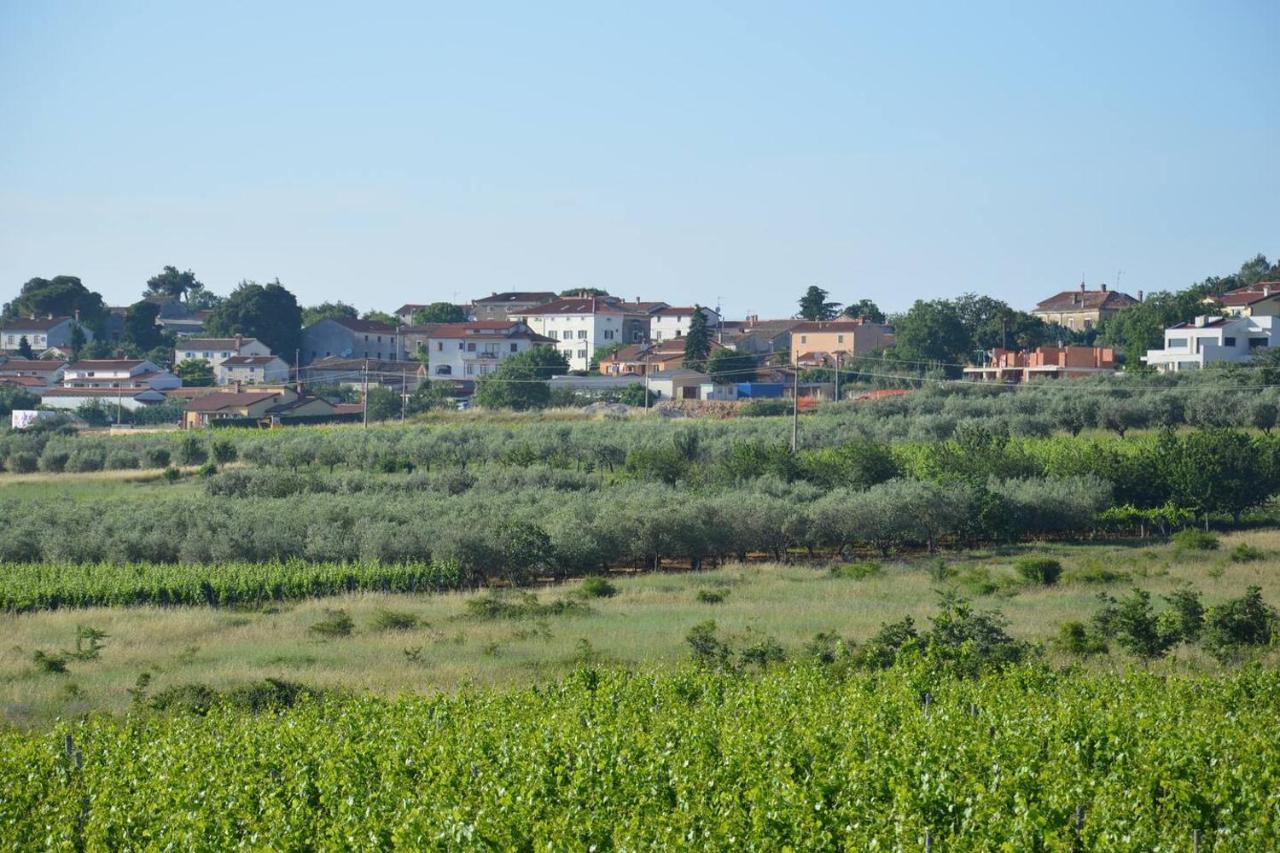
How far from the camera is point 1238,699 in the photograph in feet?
66.8

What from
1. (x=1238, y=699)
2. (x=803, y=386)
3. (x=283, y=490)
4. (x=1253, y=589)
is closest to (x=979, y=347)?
(x=803, y=386)

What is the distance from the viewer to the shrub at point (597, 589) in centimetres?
3656

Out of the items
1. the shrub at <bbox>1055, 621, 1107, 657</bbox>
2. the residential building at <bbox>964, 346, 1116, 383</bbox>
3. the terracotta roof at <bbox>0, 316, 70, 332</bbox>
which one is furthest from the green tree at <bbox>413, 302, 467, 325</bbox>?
the shrub at <bbox>1055, 621, 1107, 657</bbox>

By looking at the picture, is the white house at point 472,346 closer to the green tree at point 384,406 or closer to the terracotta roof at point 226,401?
the green tree at point 384,406

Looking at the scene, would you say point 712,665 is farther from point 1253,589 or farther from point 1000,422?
point 1000,422

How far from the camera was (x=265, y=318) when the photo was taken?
420 ft

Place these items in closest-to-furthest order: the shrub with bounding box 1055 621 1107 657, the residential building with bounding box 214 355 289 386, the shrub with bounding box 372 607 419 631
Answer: the shrub with bounding box 1055 621 1107 657
the shrub with bounding box 372 607 419 631
the residential building with bounding box 214 355 289 386

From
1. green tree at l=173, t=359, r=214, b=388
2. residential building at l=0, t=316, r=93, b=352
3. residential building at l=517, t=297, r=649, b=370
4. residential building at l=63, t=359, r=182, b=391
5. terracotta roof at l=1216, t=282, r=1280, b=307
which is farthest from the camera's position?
residential building at l=0, t=316, r=93, b=352

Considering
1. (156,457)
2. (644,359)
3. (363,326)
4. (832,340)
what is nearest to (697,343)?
(644,359)

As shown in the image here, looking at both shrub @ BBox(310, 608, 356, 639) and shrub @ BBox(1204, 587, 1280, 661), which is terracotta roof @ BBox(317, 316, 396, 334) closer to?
shrub @ BBox(310, 608, 356, 639)

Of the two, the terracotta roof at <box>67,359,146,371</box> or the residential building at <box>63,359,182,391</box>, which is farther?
the terracotta roof at <box>67,359,146,371</box>

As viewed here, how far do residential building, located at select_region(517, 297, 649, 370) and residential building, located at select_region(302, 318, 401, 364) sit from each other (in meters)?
13.3

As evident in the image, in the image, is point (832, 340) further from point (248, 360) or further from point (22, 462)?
point (22, 462)

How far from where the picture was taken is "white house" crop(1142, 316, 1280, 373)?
282ft
